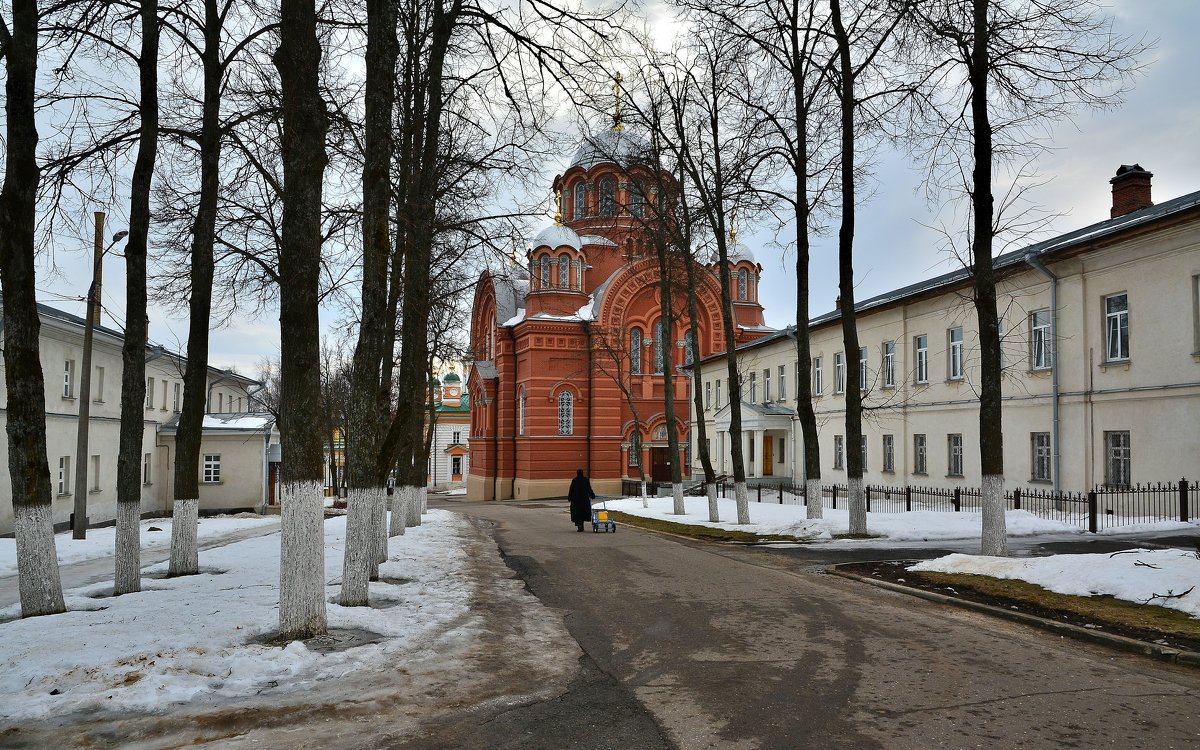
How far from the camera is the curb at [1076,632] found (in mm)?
6596

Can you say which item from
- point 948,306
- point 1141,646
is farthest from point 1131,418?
point 1141,646

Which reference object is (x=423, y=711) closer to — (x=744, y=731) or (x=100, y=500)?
(x=744, y=731)

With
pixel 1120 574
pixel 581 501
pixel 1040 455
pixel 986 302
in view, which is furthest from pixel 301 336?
pixel 1040 455

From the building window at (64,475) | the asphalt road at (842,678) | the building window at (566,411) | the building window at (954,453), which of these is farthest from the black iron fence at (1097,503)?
the building window at (64,475)

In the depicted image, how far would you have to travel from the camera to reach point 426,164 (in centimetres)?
1208

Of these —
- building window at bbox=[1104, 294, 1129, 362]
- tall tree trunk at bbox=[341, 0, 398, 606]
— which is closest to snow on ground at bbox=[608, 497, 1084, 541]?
building window at bbox=[1104, 294, 1129, 362]

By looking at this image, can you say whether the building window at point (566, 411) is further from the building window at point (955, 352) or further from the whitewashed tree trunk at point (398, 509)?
the whitewashed tree trunk at point (398, 509)

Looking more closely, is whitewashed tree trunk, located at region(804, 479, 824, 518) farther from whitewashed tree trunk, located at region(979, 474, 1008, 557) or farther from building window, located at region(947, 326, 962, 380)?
building window, located at region(947, 326, 962, 380)

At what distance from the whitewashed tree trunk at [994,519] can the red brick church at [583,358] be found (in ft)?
92.3

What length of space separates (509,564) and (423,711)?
25.6ft

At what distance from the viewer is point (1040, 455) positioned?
823 inches

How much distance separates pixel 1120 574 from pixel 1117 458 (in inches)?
443

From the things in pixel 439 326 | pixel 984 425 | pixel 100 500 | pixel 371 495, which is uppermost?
pixel 439 326

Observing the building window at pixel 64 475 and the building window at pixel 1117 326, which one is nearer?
the building window at pixel 1117 326
